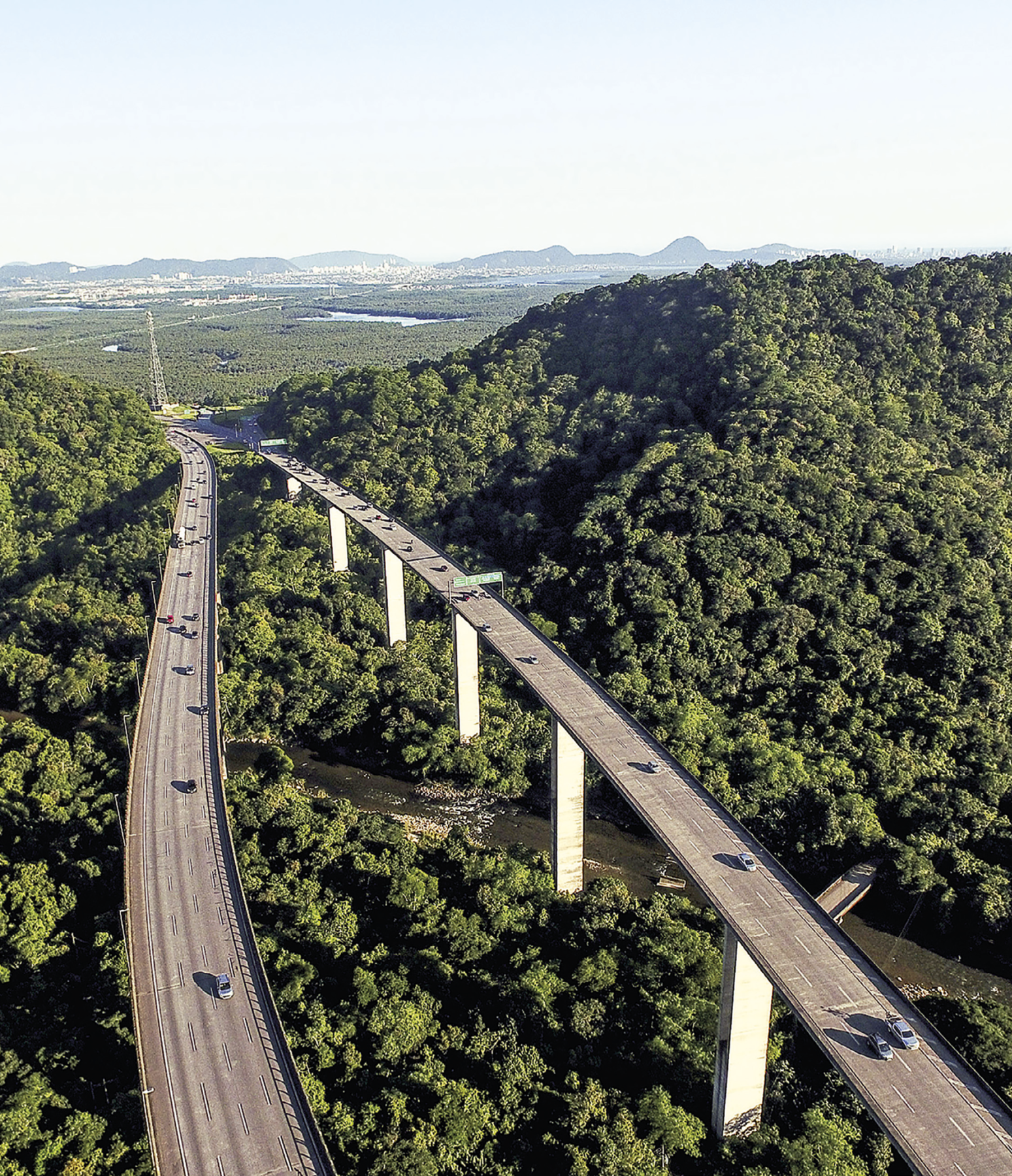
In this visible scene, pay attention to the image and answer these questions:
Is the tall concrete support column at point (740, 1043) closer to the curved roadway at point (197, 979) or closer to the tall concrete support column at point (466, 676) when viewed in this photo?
the curved roadway at point (197, 979)

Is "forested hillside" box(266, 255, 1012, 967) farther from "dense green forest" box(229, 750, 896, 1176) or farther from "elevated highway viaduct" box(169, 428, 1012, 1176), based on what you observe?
"dense green forest" box(229, 750, 896, 1176)

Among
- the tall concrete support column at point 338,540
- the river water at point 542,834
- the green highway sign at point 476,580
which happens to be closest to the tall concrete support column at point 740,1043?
the river water at point 542,834

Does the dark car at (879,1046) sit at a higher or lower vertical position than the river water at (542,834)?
higher

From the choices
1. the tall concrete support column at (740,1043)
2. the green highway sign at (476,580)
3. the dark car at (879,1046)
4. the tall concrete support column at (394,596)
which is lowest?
the tall concrete support column at (740,1043)

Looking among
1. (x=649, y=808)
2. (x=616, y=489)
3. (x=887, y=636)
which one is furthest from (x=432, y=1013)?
(x=616, y=489)

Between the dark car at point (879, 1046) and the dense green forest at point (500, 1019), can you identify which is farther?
the dense green forest at point (500, 1019)

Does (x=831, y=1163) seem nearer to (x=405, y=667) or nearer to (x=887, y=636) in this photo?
(x=887, y=636)

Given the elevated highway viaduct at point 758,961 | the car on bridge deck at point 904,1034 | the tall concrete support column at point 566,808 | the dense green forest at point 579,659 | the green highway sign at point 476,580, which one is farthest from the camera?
the green highway sign at point 476,580
